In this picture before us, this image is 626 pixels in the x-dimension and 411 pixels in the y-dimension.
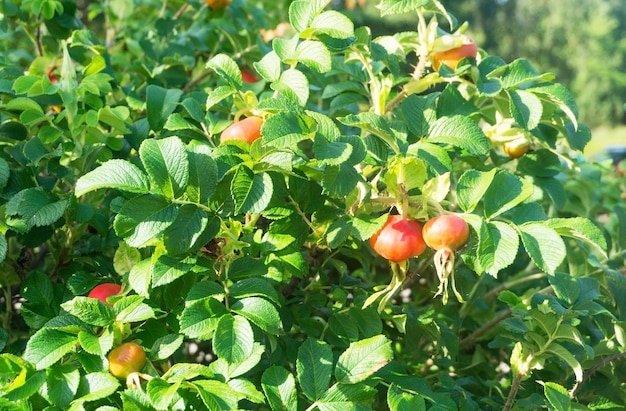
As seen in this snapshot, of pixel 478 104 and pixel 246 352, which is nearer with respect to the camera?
pixel 246 352

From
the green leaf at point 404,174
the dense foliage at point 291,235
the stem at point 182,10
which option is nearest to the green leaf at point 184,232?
the dense foliage at point 291,235

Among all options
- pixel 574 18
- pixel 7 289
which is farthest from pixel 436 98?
pixel 574 18

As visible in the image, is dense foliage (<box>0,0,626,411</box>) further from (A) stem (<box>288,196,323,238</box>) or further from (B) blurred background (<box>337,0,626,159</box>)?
(B) blurred background (<box>337,0,626,159</box>)

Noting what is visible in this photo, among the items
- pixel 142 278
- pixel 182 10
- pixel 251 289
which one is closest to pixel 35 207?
pixel 142 278

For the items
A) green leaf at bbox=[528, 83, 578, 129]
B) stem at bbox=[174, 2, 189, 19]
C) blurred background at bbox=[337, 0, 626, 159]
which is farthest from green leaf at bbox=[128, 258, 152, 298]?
blurred background at bbox=[337, 0, 626, 159]

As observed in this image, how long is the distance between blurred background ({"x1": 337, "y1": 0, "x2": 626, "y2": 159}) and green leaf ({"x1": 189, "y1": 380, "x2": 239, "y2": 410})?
23.2 m

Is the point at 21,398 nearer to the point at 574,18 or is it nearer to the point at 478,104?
the point at 478,104

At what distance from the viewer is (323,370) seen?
0.87 m

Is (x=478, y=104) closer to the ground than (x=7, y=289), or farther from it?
farther from it

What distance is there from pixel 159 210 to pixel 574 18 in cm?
3001

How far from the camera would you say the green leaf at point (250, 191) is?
0.83 meters

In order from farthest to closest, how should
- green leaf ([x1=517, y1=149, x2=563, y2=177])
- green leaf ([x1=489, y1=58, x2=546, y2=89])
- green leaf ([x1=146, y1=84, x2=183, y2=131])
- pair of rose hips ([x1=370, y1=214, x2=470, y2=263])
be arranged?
1. green leaf ([x1=517, y1=149, x2=563, y2=177])
2. green leaf ([x1=146, y1=84, x2=183, y2=131])
3. green leaf ([x1=489, y1=58, x2=546, y2=89])
4. pair of rose hips ([x1=370, y1=214, x2=470, y2=263])

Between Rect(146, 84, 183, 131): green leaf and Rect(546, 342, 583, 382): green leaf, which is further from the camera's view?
Rect(146, 84, 183, 131): green leaf

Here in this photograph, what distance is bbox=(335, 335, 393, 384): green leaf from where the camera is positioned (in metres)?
0.84
